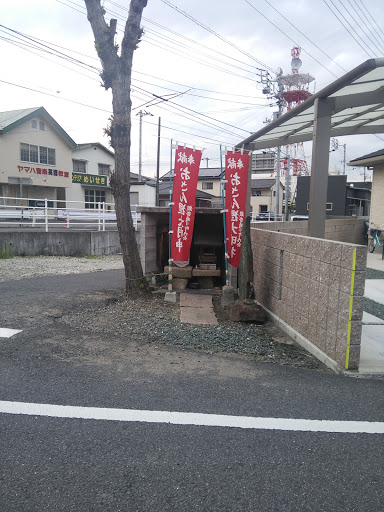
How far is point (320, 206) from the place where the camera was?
21.2 feet

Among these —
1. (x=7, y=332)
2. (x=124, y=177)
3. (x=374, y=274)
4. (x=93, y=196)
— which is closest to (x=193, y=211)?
(x=124, y=177)

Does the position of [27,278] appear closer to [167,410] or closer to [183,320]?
[183,320]

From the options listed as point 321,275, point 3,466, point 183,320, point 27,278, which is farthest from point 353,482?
point 27,278

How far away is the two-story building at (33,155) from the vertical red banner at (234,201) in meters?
19.0

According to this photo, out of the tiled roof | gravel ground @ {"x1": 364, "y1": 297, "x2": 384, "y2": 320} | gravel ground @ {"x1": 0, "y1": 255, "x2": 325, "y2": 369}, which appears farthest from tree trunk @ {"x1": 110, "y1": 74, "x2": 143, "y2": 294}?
the tiled roof

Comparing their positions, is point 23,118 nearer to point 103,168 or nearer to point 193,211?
point 103,168

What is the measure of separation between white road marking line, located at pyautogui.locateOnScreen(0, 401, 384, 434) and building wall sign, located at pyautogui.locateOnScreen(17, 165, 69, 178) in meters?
25.2

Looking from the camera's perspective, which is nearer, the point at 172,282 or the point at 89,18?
the point at 89,18

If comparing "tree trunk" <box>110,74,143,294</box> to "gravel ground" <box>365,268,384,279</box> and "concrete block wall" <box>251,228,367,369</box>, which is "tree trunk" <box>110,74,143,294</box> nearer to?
"concrete block wall" <box>251,228,367,369</box>

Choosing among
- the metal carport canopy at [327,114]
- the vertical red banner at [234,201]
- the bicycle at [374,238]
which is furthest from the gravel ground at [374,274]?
the vertical red banner at [234,201]

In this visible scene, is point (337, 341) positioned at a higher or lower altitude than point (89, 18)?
lower

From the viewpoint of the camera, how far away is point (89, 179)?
31359 mm

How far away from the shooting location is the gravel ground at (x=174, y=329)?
4887mm

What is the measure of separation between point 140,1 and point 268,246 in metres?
4.77
